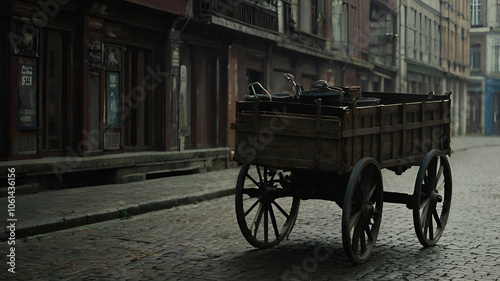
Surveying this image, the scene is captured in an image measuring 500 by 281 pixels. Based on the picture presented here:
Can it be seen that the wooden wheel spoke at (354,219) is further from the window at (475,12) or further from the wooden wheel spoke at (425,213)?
the window at (475,12)

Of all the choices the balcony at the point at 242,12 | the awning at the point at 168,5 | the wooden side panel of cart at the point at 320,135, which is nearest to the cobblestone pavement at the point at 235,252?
the wooden side panel of cart at the point at 320,135

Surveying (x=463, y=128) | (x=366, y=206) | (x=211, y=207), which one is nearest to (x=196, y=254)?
(x=366, y=206)

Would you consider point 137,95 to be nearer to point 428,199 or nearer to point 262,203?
point 262,203

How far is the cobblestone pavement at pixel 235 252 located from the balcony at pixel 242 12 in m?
7.53

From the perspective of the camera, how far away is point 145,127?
1522cm

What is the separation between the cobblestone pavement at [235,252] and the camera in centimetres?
575

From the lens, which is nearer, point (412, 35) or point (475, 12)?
Answer: point (412, 35)

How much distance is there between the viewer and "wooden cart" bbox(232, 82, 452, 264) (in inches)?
239

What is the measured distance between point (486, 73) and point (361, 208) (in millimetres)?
46657

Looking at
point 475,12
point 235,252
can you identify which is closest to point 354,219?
point 235,252

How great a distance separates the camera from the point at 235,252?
667 centimetres

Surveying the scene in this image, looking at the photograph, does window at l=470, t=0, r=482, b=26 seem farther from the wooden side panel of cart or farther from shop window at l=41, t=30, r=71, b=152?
the wooden side panel of cart

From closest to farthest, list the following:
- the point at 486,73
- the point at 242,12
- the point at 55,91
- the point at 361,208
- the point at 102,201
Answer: the point at 361,208 → the point at 102,201 → the point at 55,91 → the point at 242,12 → the point at 486,73

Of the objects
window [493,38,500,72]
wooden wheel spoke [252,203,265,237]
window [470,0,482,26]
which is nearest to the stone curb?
wooden wheel spoke [252,203,265,237]
